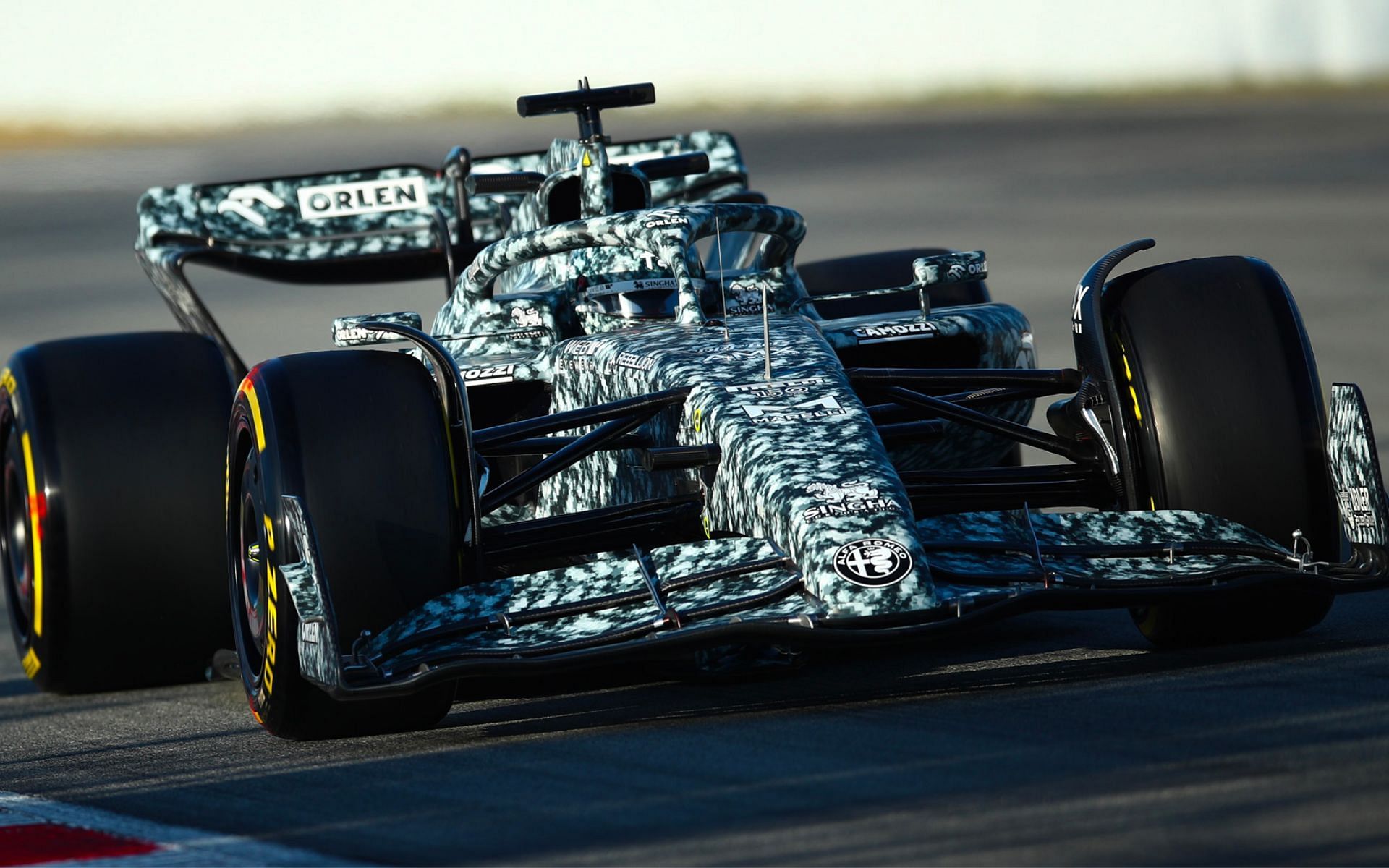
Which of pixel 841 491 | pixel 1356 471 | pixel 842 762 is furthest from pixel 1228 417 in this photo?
pixel 842 762

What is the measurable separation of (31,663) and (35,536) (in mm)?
518

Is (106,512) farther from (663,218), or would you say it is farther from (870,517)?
(870,517)

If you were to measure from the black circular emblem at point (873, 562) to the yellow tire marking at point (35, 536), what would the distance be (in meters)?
3.00

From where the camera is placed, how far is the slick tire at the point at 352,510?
17.3 feet

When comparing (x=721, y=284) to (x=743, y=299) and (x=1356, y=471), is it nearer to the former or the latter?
(x=743, y=299)

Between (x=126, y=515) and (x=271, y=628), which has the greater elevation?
(x=126, y=515)

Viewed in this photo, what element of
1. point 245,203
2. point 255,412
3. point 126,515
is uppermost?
point 245,203

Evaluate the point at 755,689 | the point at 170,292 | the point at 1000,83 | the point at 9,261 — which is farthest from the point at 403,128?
the point at 755,689

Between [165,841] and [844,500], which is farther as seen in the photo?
[844,500]

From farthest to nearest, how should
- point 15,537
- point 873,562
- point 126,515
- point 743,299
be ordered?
point 15,537 → point 743,299 → point 126,515 → point 873,562

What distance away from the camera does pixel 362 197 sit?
9.38 m

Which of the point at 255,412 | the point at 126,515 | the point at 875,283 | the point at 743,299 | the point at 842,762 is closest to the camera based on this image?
the point at 842,762

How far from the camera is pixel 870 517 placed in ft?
16.7

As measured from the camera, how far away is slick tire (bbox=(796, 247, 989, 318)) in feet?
29.5
